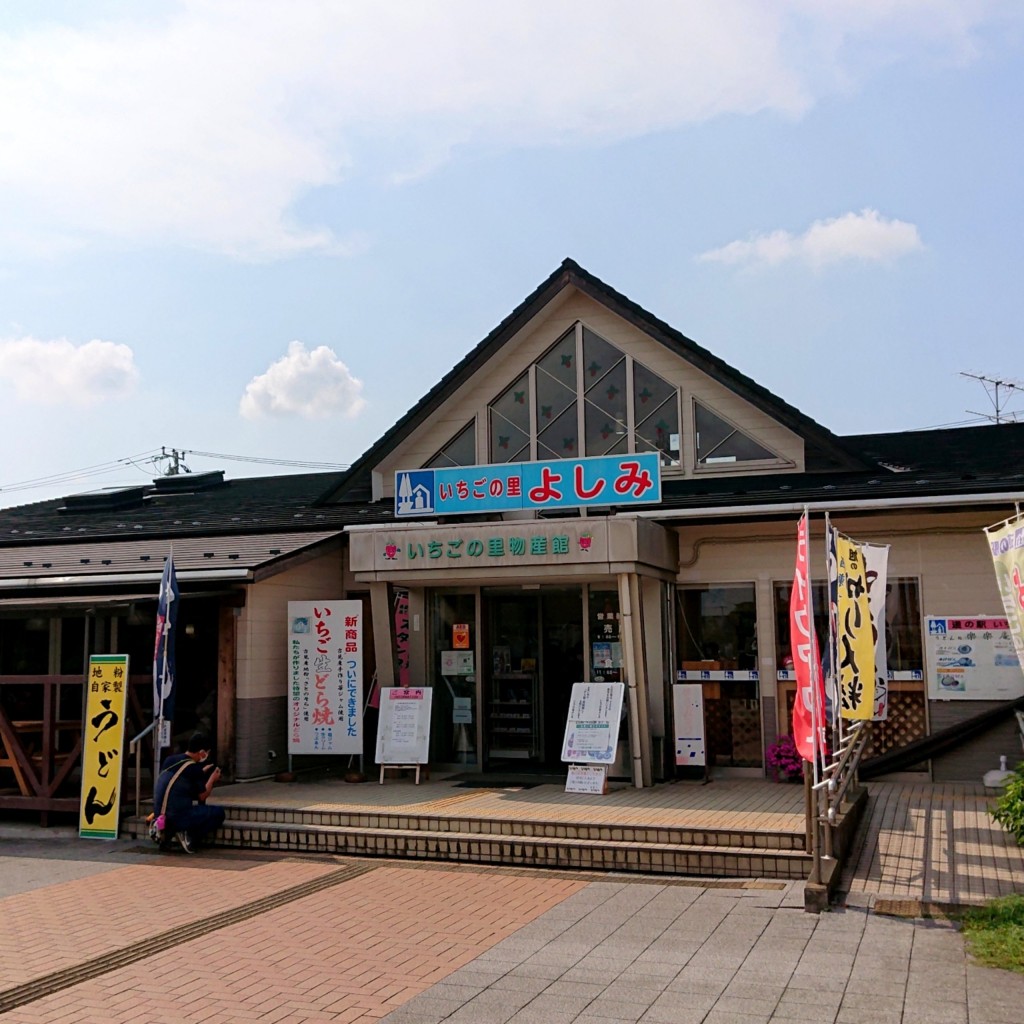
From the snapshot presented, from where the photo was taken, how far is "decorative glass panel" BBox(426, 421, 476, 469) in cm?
1484

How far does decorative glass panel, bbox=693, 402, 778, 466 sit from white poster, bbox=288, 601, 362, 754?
4.92m

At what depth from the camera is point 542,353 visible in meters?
14.6

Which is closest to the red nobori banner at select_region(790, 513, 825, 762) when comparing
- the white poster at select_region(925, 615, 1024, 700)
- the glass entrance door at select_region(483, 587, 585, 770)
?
the white poster at select_region(925, 615, 1024, 700)

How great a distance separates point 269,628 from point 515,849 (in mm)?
4897

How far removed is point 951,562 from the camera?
39.5 ft

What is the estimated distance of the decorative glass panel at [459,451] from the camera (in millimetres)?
14844

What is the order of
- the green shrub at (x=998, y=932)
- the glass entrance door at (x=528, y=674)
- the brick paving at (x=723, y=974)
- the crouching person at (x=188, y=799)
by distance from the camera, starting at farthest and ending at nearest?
the glass entrance door at (x=528, y=674) < the crouching person at (x=188, y=799) < the green shrub at (x=998, y=932) < the brick paving at (x=723, y=974)

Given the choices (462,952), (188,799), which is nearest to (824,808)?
(462,952)

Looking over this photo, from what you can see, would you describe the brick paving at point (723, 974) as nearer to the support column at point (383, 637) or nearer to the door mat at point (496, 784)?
the door mat at point (496, 784)

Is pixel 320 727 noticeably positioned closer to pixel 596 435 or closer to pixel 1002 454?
pixel 596 435

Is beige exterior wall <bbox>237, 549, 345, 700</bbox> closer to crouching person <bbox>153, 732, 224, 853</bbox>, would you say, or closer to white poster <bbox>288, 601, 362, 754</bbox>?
white poster <bbox>288, 601, 362, 754</bbox>

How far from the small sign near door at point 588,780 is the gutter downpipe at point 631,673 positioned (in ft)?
1.42

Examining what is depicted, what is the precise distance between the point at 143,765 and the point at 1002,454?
11831 millimetres

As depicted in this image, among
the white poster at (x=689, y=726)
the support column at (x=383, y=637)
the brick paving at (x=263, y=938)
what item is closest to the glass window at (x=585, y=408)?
the support column at (x=383, y=637)
